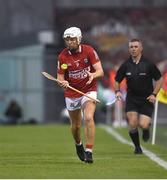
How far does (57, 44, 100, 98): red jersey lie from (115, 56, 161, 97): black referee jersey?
9.12 feet

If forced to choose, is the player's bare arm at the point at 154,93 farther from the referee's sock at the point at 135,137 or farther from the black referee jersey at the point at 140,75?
the referee's sock at the point at 135,137

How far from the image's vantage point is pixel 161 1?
58.8 meters

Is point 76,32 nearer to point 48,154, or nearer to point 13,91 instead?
point 48,154

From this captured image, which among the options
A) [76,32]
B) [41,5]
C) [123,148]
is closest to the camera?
[76,32]

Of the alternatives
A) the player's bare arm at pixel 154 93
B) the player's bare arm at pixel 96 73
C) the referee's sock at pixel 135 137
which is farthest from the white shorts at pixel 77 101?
the referee's sock at pixel 135 137

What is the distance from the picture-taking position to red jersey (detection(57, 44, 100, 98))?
16219 millimetres

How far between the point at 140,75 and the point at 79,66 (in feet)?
9.94

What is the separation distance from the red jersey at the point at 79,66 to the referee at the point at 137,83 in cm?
249

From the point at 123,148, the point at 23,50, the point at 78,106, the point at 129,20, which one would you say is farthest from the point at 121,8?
the point at 78,106

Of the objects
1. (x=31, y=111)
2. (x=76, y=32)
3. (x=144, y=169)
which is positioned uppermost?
(x=76, y=32)

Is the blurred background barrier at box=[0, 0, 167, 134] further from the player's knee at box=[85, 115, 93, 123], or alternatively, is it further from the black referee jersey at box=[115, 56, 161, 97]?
the player's knee at box=[85, 115, 93, 123]

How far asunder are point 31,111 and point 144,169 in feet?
116

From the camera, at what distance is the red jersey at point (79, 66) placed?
53.2ft

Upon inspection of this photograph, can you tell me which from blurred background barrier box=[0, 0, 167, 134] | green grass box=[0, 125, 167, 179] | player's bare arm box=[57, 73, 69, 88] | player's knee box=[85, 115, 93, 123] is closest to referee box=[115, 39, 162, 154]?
green grass box=[0, 125, 167, 179]
